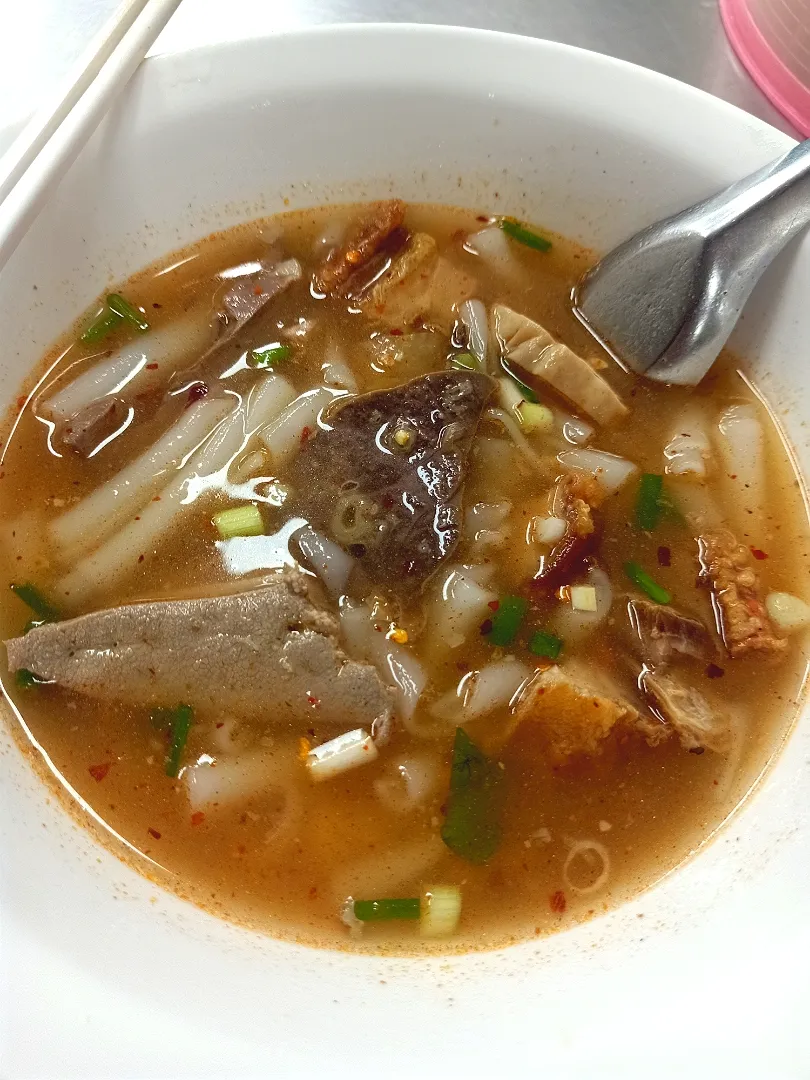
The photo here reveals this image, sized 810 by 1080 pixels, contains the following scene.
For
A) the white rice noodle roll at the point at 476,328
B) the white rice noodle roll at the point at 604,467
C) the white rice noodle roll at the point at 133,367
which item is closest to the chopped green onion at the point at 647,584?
the white rice noodle roll at the point at 604,467

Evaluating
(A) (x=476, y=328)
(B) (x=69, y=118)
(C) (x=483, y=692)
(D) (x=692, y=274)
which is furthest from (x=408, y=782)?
(B) (x=69, y=118)

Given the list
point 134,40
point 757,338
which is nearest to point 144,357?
point 134,40

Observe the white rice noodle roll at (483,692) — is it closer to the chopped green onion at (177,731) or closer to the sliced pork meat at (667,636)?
the sliced pork meat at (667,636)

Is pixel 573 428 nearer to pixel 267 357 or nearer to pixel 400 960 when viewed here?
pixel 267 357

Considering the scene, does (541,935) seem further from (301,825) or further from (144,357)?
(144,357)

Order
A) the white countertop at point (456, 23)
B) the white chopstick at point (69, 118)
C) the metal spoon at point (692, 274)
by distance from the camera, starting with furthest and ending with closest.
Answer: the white countertop at point (456, 23)
the metal spoon at point (692, 274)
the white chopstick at point (69, 118)
